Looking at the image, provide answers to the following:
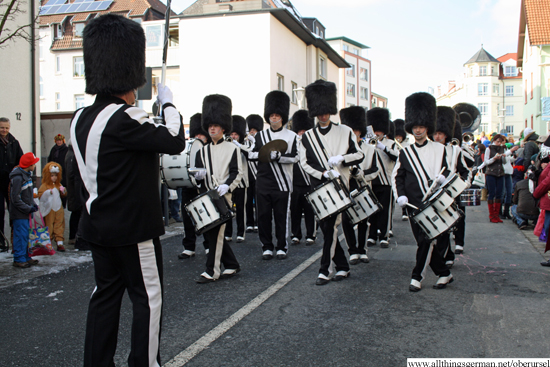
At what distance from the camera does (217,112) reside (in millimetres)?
7258

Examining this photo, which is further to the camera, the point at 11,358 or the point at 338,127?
the point at 338,127

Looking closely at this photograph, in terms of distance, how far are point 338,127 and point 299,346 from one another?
10.3ft

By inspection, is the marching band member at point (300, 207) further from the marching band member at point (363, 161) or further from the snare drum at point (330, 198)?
the snare drum at point (330, 198)

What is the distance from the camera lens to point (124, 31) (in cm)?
340

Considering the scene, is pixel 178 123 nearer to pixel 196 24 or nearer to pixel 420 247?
pixel 420 247

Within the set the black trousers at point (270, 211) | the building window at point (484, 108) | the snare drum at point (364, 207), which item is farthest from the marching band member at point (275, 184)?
the building window at point (484, 108)

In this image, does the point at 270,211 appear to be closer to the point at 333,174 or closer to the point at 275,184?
the point at 275,184

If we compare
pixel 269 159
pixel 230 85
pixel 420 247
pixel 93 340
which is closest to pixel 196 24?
pixel 230 85

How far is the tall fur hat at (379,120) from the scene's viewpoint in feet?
31.9

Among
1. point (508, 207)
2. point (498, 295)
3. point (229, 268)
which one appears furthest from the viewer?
point (508, 207)

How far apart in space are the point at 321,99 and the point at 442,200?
6.59ft

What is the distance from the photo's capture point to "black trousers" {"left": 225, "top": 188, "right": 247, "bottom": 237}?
9.27 metres

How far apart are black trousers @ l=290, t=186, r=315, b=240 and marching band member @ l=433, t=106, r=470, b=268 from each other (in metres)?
2.15

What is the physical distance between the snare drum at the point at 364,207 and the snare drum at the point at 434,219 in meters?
1.35
